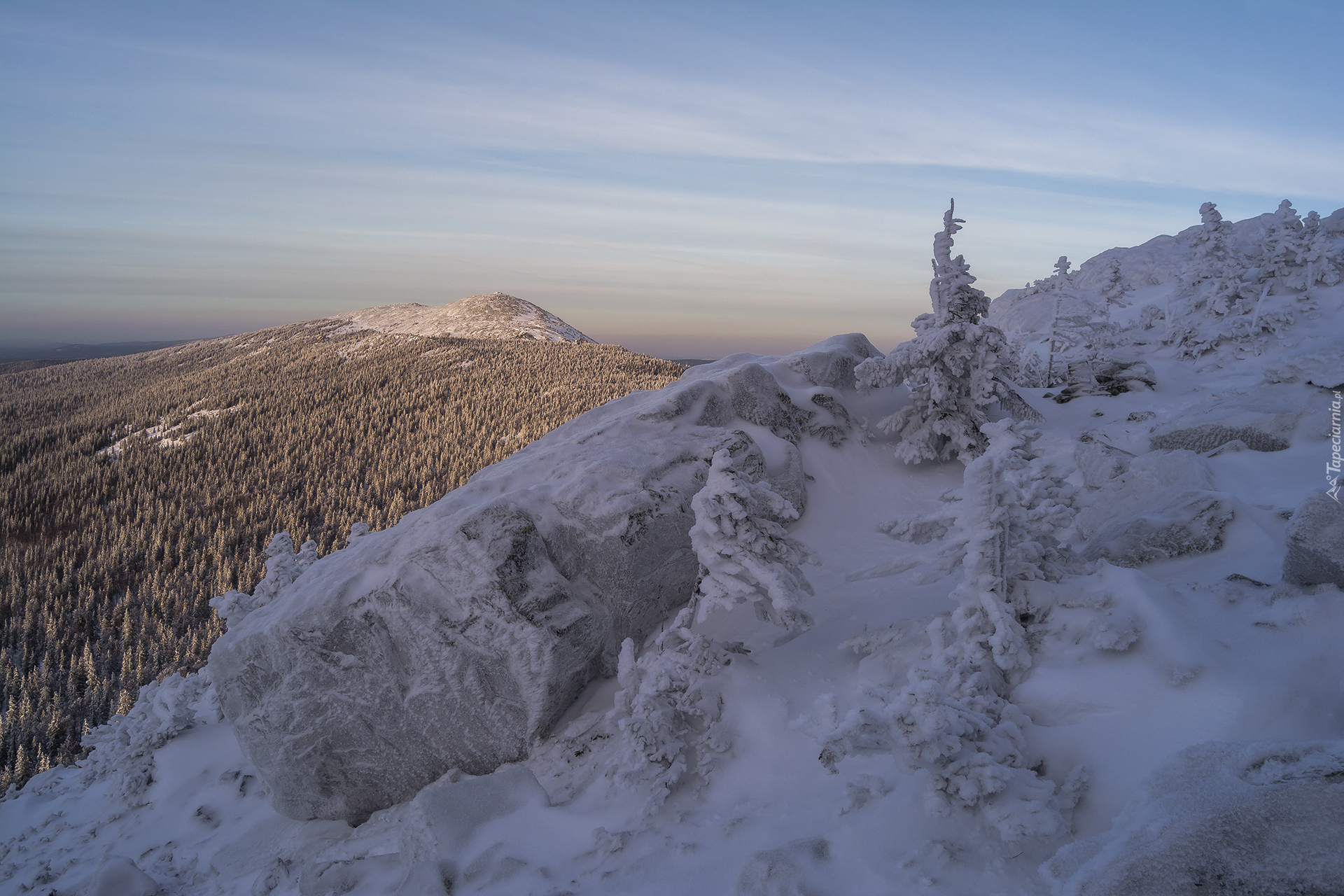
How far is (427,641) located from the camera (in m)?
7.48

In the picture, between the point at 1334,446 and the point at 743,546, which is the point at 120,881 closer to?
the point at 743,546

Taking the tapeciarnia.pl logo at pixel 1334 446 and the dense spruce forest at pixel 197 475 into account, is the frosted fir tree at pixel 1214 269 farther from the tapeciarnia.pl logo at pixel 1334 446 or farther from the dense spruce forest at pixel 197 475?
the dense spruce forest at pixel 197 475

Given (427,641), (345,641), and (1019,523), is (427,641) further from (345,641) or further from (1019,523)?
(1019,523)

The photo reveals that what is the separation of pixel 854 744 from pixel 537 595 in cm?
421

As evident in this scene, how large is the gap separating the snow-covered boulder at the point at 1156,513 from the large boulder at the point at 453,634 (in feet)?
16.9

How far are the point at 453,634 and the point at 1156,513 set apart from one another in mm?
8422

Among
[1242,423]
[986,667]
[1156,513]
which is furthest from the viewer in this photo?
[1242,423]

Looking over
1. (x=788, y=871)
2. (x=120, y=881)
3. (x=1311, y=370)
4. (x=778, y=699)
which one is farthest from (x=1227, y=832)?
(x=1311, y=370)

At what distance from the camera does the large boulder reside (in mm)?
7383

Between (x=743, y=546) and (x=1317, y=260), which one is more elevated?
(x=1317, y=260)

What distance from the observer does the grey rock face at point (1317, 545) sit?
520 centimetres

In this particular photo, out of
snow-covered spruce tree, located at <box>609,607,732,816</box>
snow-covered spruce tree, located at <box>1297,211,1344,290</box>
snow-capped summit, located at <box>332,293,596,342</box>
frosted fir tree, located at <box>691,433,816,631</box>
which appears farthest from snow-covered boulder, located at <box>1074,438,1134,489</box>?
snow-capped summit, located at <box>332,293,596,342</box>

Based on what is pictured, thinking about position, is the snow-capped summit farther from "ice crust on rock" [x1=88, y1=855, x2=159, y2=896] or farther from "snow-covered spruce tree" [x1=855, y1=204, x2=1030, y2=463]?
"ice crust on rock" [x1=88, y1=855, x2=159, y2=896]

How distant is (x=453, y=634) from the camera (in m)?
7.41
